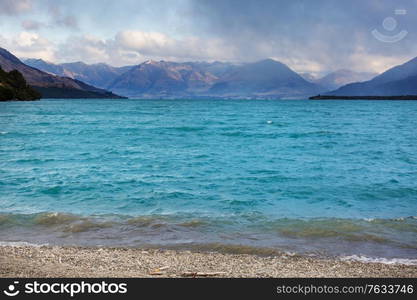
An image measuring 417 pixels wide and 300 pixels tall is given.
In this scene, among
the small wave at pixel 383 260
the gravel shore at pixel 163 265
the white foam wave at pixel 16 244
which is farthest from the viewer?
the white foam wave at pixel 16 244

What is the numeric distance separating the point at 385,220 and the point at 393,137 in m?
43.7

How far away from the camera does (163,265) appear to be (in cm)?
1230

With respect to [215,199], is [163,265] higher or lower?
higher

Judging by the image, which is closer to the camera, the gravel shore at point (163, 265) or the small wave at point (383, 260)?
the gravel shore at point (163, 265)

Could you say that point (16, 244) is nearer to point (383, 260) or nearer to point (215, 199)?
point (215, 199)

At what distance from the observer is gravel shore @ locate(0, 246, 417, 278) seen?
11148 mm

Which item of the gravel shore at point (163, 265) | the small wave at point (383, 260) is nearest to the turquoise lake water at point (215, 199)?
the small wave at point (383, 260)

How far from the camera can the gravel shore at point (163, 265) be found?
11.1 meters

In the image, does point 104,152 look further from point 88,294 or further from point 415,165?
point 88,294

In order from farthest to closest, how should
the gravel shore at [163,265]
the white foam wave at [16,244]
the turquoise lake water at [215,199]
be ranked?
the turquoise lake water at [215,199] < the white foam wave at [16,244] < the gravel shore at [163,265]

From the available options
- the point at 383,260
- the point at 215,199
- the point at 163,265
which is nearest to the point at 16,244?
the point at 163,265

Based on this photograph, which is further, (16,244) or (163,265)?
(16,244)

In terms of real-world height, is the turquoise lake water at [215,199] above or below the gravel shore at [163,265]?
below

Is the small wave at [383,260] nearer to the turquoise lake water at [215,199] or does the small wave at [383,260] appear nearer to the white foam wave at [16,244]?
the turquoise lake water at [215,199]
